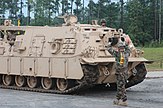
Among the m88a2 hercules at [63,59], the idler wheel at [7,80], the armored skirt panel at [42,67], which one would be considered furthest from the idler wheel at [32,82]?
the idler wheel at [7,80]

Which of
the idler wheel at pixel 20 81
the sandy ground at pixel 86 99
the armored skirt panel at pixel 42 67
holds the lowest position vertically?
the sandy ground at pixel 86 99

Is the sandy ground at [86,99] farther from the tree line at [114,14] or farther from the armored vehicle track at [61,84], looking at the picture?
the tree line at [114,14]

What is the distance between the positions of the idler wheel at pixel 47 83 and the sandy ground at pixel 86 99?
0.76 metres

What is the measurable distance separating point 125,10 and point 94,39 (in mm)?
77883

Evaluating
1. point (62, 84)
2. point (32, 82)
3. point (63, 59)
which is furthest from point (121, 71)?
point (32, 82)

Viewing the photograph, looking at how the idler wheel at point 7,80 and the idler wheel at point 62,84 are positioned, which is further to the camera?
the idler wheel at point 7,80

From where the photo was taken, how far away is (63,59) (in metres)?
19.5

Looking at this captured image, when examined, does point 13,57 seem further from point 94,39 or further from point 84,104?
point 84,104

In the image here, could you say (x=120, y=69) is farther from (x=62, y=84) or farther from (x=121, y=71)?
(x=62, y=84)

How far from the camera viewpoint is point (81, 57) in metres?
18.6

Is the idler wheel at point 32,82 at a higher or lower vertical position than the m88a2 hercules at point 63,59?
lower

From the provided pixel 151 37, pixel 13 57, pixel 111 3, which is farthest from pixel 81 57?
pixel 111 3

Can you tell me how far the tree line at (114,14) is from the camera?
262 feet

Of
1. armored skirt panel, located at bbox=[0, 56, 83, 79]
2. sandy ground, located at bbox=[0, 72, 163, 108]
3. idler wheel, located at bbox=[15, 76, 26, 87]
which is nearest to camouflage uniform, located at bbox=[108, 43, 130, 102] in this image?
sandy ground, located at bbox=[0, 72, 163, 108]
